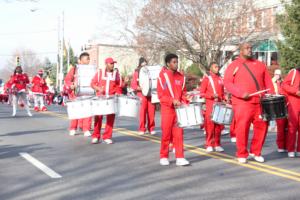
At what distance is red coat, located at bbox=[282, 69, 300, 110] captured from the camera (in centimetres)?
1086

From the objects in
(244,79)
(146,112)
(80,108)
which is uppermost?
(244,79)

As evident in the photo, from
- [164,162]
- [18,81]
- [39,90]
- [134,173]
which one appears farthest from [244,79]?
[39,90]

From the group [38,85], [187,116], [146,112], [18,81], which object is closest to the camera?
[187,116]

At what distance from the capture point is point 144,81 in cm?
1499

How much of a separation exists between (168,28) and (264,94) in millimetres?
26956

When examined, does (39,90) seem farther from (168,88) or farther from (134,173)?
(134,173)

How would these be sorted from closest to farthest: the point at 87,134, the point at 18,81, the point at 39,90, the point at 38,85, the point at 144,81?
1. the point at 87,134
2. the point at 144,81
3. the point at 18,81
4. the point at 39,90
5. the point at 38,85

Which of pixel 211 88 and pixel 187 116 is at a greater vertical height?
pixel 211 88

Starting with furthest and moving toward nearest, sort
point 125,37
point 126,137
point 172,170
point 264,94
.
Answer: point 125,37
point 126,137
point 264,94
point 172,170

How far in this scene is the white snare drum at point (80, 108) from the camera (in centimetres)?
1235

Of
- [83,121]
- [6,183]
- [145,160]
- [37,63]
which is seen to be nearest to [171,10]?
[83,121]

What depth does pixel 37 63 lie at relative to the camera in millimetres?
141625

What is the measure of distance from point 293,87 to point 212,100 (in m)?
1.82

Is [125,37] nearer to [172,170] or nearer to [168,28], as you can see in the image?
[168,28]
